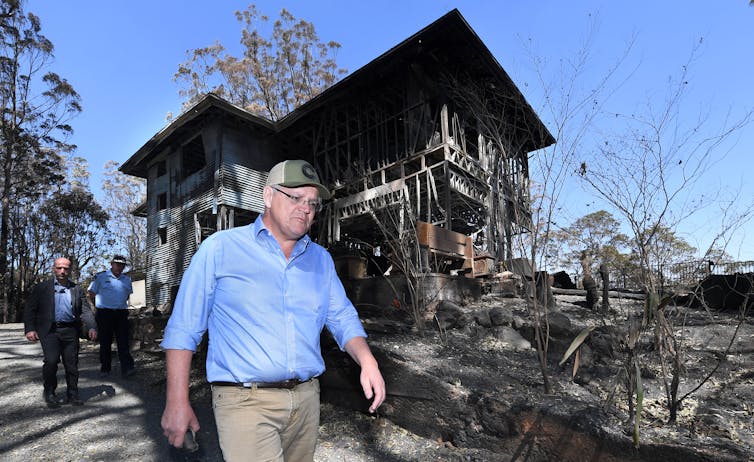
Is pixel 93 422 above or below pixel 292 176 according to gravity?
below

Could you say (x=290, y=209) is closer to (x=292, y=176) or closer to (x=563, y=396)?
(x=292, y=176)

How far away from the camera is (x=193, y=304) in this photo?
163 cm

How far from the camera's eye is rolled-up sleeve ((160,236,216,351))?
1566 millimetres

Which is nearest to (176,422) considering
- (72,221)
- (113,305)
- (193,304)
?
(193,304)

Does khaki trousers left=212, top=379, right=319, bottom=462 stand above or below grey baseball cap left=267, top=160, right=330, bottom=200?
below

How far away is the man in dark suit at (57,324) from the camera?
4.91 metres

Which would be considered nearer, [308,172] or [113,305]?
[308,172]

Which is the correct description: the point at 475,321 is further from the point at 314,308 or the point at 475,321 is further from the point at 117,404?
the point at 314,308

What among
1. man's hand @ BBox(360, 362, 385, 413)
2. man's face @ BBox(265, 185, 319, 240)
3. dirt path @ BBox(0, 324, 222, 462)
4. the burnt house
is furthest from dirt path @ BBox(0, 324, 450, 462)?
the burnt house

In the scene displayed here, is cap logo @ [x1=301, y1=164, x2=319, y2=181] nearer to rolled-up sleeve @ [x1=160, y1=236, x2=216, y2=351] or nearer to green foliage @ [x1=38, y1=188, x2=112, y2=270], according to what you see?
rolled-up sleeve @ [x1=160, y1=236, x2=216, y2=351]

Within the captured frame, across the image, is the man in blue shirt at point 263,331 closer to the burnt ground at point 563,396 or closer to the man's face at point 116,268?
the burnt ground at point 563,396

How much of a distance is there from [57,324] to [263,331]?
4697 mm

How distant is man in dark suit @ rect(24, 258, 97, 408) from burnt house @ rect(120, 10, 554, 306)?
21.6 feet

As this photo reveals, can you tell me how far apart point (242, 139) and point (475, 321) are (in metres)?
12.7
